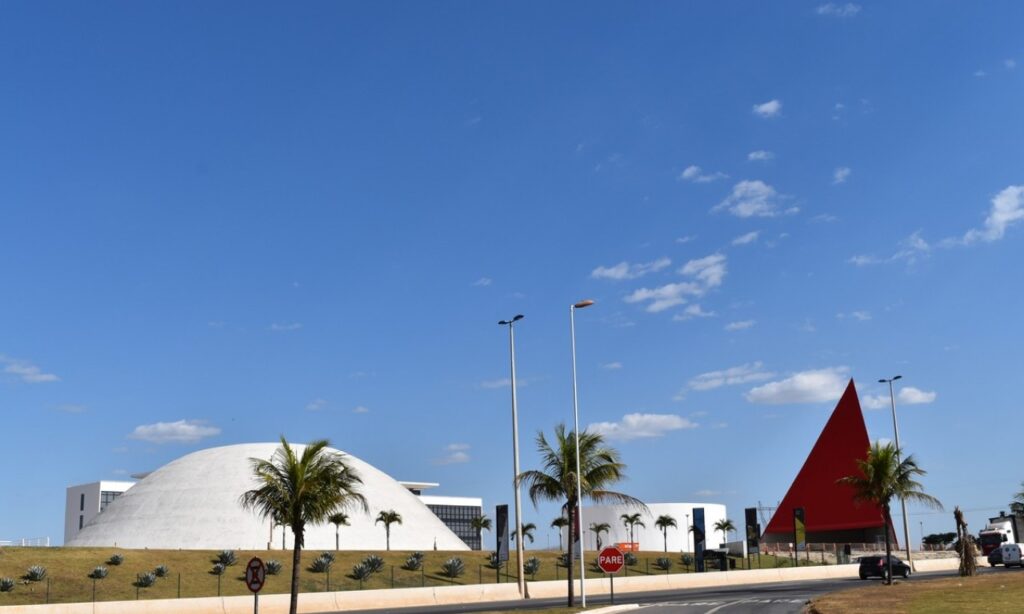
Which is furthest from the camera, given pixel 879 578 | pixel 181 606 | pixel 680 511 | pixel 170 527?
pixel 680 511

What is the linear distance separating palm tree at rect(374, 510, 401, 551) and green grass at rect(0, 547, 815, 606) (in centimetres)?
1708

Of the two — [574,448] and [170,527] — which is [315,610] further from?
[170,527]

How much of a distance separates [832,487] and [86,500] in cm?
10367

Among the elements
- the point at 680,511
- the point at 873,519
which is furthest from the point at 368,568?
the point at 680,511

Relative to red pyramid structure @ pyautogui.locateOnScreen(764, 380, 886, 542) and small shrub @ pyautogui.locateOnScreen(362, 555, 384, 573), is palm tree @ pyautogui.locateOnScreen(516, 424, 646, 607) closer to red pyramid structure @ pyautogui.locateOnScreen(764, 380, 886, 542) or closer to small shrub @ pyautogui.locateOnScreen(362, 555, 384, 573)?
small shrub @ pyautogui.locateOnScreen(362, 555, 384, 573)

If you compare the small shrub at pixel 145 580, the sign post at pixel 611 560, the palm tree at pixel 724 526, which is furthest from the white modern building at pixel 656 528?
the sign post at pixel 611 560

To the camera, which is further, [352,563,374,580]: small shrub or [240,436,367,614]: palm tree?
[352,563,374,580]: small shrub

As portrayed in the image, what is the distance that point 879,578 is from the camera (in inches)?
2267

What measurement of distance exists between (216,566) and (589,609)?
102 ft

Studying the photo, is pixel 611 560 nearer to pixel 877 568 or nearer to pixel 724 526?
pixel 877 568

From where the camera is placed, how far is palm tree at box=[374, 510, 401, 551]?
8778 centimetres

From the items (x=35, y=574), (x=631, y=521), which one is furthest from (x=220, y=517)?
(x=631, y=521)

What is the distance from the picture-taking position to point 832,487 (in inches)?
3996

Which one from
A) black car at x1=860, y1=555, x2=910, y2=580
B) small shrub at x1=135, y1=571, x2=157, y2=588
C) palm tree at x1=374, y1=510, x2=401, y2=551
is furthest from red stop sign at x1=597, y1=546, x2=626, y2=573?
palm tree at x1=374, y1=510, x2=401, y2=551
